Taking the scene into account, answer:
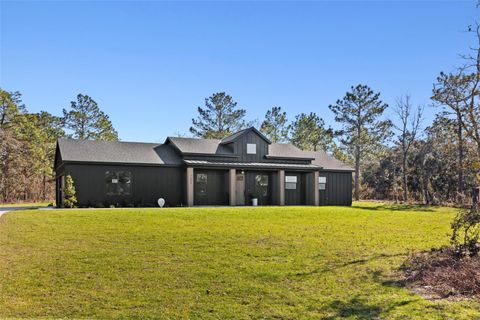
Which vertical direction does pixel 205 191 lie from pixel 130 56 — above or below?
below

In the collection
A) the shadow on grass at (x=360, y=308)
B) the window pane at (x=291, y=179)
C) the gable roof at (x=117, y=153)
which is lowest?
the shadow on grass at (x=360, y=308)

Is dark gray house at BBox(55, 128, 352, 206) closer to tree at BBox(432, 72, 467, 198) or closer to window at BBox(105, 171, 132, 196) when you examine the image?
window at BBox(105, 171, 132, 196)

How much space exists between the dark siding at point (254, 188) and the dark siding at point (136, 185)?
4.07m

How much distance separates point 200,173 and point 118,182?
4666 mm

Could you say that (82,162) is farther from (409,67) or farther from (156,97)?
Result: (409,67)

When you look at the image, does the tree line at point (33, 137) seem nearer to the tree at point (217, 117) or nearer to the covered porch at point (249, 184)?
the tree at point (217, 117)

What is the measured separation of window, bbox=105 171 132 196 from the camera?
20781mm

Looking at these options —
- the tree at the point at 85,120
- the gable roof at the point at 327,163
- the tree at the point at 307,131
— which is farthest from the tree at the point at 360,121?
the tree at the point at 85,120

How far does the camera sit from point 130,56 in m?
17.7

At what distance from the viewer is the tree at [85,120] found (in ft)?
132

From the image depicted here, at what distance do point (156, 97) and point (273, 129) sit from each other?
21760mm

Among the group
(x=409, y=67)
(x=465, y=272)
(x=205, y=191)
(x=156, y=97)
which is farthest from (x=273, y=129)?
(x=465, y=272)

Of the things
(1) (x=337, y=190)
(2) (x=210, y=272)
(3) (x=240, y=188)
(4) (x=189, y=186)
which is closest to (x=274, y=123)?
(1) (x=337, y=190)

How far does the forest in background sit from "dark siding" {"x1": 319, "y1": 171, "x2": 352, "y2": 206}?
244 inches
